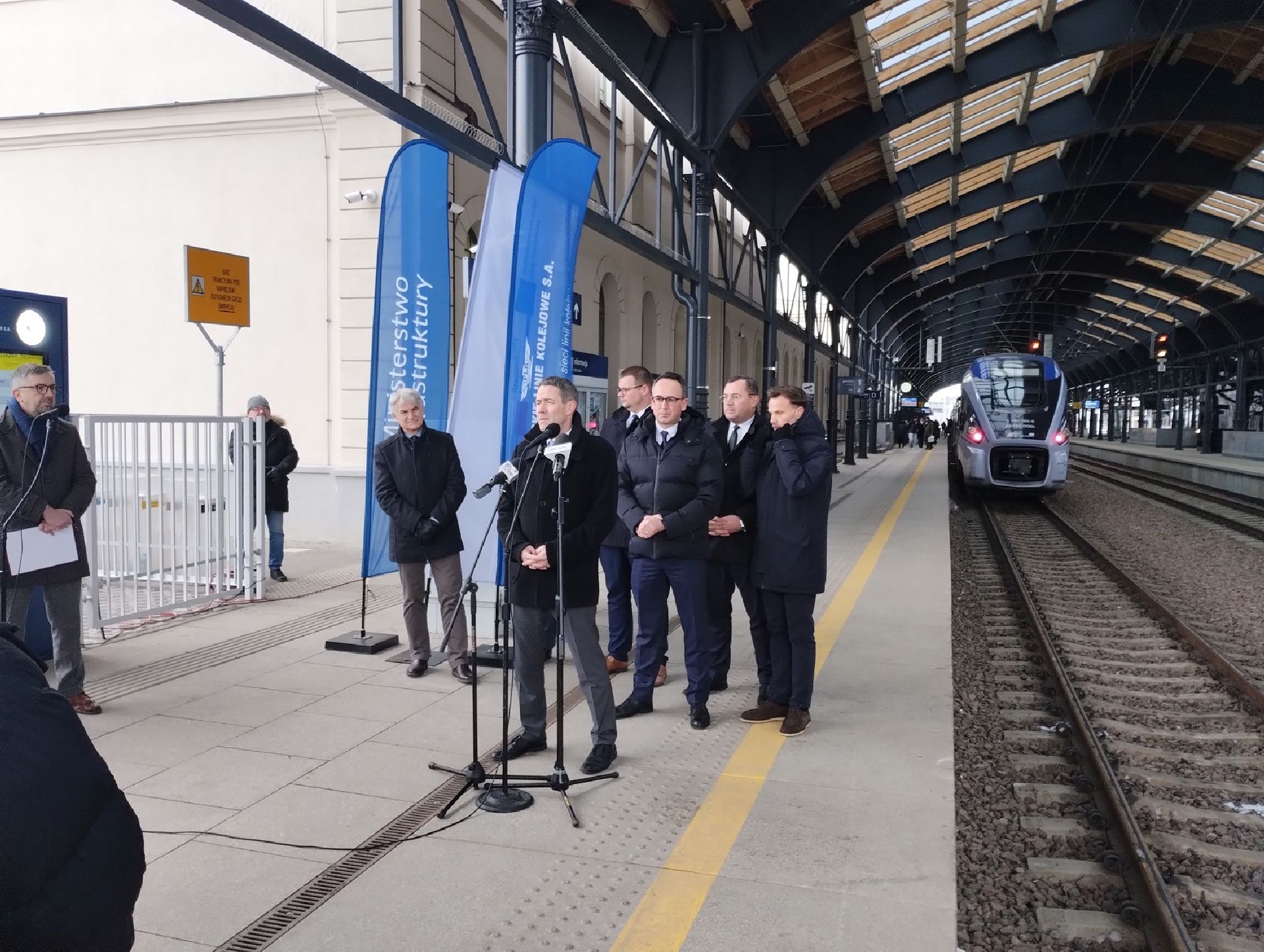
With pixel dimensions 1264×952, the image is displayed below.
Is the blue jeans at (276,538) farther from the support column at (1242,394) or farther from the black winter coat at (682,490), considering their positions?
the support column at (1242,394)

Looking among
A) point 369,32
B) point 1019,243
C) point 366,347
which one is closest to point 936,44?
point 369,32

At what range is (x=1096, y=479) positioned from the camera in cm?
2806

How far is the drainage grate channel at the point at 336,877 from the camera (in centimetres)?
304

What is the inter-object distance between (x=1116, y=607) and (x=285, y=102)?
11.6 metres

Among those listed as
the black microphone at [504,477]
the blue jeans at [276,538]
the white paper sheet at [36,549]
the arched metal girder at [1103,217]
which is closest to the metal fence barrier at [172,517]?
the blue jeans at [276,538]

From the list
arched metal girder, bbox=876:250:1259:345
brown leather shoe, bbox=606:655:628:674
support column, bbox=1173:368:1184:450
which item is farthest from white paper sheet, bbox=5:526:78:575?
support column, bbox=1173:368:1184:450

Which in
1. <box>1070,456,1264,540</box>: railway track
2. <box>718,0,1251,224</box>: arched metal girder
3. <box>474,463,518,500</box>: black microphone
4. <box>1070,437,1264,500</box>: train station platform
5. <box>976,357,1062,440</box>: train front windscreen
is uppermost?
<box>718,0,1251,224</box>: arched metal girder

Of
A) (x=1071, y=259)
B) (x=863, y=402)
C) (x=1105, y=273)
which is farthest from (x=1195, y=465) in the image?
(x=863, y=402)

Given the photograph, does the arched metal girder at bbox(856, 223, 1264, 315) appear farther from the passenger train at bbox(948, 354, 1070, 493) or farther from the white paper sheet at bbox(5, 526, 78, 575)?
the white paper sheet at bbox(5, 526, 78, 575)

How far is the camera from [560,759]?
4242 mm

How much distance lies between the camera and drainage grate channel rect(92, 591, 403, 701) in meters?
5.97

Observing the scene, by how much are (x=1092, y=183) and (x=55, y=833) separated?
27569 millimetres

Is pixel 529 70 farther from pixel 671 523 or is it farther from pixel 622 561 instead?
pixel 671 523

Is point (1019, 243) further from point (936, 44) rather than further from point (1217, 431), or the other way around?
point (936, 44)
